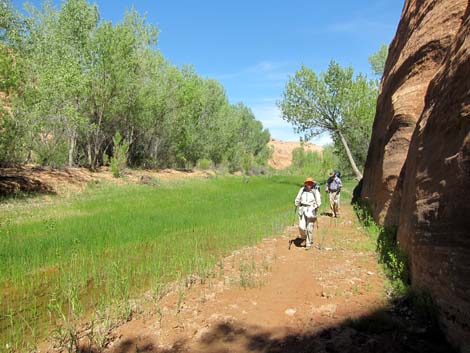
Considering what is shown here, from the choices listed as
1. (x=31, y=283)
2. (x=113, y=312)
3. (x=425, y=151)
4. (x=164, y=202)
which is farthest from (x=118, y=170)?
(x=425, y=151)

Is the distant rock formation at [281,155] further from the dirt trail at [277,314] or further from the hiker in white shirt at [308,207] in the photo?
the dirt trail at [277,314]

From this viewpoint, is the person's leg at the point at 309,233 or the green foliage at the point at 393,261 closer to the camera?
the green foliage at the point at 393,261

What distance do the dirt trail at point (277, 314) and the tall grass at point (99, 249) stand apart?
3.33ft

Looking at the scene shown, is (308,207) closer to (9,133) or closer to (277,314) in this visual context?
(277,314)

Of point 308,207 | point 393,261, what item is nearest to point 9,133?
point 308,207

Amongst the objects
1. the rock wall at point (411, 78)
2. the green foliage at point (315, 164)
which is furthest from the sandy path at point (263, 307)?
the green foliage at point (315, 164)

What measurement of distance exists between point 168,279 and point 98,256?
2661 millimetres

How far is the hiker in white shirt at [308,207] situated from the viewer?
1034 centimetres

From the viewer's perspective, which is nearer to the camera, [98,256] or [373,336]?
[373,336]

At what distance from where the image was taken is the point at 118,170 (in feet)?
96.0

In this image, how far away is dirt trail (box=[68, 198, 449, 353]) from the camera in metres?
5.01

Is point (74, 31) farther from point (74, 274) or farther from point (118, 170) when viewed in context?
point (74, 274)

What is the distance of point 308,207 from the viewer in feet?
34.1

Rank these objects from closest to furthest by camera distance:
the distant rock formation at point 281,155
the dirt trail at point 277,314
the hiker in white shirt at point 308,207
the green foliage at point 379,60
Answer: the dirt trail at point 277,314 → the hiker in white shirt at point 308,207 → the green foliage at point 379,60 → the distant rock formation at point 281,155
